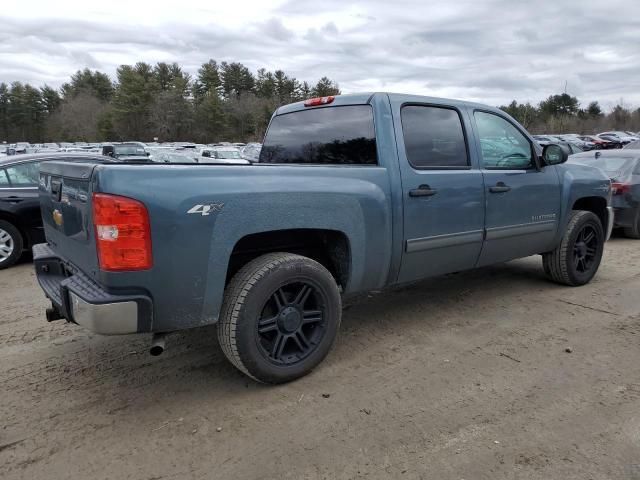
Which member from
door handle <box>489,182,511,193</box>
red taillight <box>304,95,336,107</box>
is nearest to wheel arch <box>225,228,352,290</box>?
red taillight <box>304,95,336,107</box>

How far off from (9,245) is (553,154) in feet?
22.1

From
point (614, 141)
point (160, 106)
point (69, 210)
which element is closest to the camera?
point (69, 210)

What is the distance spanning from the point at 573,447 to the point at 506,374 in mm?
827

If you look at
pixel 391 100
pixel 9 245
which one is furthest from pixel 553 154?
pixel 9 245

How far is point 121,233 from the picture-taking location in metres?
2.58

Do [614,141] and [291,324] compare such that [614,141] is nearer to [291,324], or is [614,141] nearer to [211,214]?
[291,324]

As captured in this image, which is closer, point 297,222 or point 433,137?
point 297,222

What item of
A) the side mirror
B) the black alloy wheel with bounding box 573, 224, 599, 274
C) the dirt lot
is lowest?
the dirt lot

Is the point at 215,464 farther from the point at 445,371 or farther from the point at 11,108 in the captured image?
the point at 11,108

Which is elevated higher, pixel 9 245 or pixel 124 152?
pixel 124 152

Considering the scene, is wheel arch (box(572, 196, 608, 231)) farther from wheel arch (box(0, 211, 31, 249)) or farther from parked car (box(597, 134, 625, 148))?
parked car (box(597, 134, 625, 148))

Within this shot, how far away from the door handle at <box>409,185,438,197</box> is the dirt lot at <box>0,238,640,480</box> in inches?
45.9

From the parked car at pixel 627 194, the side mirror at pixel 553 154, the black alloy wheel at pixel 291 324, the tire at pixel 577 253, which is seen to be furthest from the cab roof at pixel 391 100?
the parked car at pixel 627 194

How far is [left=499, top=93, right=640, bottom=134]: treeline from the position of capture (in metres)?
69.4
